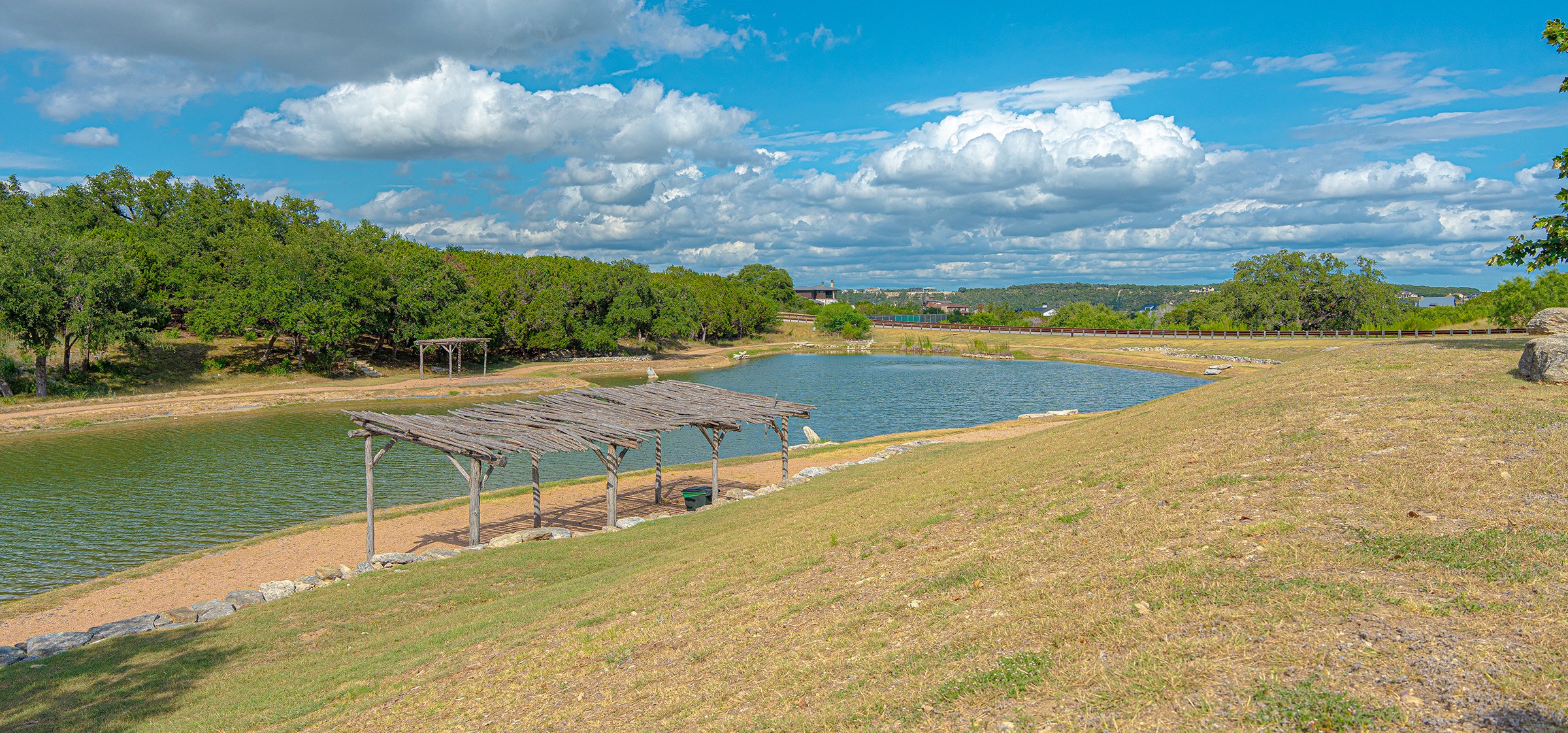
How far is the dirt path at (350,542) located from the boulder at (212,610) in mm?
1526

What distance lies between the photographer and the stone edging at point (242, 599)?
44.6 ft

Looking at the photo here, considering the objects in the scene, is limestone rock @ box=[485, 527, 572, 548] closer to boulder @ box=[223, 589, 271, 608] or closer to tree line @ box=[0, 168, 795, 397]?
boulder @ box=[223, 589, 271, 608]

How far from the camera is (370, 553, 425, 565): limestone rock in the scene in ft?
59.7

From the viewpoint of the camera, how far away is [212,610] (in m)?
15.4

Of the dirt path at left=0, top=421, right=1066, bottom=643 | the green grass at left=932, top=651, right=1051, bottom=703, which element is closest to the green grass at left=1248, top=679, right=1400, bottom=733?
the green grass at left=932, top=651, right=1051, bottom=703

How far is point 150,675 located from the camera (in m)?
11.8

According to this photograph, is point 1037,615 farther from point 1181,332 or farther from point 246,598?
point 1181,332

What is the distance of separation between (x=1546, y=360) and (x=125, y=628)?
89.7 ft

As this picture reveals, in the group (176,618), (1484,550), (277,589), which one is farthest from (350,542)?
(1484,550)

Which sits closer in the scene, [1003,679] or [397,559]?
[1003,679]


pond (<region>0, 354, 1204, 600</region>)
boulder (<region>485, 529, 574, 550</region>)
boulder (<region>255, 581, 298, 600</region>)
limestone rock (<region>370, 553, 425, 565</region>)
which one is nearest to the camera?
boulder (<region>255, 581, 298, 600</region>)

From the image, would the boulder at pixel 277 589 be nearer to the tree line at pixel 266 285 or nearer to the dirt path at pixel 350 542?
the dirt path at pixel 350 542

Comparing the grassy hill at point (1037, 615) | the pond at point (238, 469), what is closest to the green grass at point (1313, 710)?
the grassy hill at point (1037, 615)

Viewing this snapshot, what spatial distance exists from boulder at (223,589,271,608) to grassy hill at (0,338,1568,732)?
91cm
